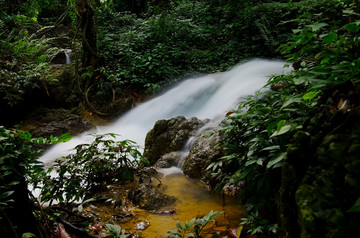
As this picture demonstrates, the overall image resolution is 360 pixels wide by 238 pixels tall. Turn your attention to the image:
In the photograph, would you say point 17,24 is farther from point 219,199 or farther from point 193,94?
point 219,199

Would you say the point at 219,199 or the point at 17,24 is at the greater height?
the point at 17,24

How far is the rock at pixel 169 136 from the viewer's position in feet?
14.8

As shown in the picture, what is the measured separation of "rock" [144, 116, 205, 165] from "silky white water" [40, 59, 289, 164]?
138 centimetres

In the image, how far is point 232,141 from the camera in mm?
2387

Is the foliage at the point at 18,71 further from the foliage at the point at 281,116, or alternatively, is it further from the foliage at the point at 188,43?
the foliage at the point at 281,116

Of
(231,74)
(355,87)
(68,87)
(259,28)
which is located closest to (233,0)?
(259,28)

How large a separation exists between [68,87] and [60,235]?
6921 mm

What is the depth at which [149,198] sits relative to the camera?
2.93 m

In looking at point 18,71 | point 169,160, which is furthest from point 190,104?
point 18,71

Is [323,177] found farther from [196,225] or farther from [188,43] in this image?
[188,43]

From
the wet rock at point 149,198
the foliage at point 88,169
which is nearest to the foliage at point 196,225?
the foliage at point 88,169

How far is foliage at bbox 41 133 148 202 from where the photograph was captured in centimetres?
226

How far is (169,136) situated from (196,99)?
290cm

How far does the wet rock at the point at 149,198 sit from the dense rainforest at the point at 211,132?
0.26 m
